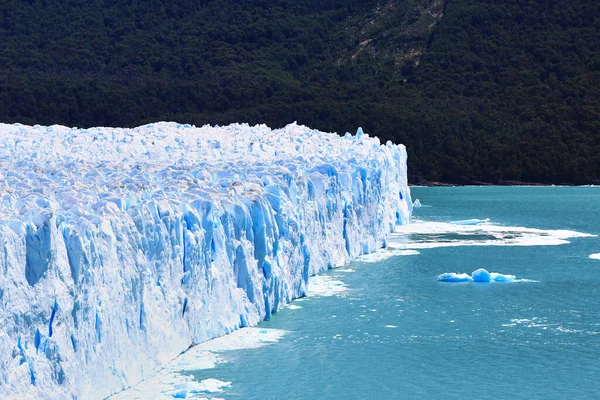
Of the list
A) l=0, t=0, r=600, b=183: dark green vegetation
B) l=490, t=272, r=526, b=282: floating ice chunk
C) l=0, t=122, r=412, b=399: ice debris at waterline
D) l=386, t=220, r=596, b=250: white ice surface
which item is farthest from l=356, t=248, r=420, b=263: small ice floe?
l=0, t=0, r=600, b=183: dark green vegetation

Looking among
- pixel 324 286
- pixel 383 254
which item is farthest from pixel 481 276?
pixel 383 254

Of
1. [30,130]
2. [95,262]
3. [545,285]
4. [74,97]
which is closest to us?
[95,262]

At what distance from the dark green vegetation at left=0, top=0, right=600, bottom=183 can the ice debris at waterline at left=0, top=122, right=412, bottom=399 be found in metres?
32.5

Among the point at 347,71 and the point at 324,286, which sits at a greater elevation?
the point at 347,71

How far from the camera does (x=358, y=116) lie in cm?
5931

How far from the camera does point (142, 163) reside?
21.7 metres

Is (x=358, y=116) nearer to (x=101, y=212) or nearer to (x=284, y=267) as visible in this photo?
(x=284, y=267)

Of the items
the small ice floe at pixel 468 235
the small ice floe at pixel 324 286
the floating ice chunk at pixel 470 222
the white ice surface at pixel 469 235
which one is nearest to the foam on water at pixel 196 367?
the small ice floe at pixel 324 286

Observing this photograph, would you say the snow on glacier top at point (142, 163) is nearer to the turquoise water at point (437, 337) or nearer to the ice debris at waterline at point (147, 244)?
the ice debris at waterline at point (147, 244)

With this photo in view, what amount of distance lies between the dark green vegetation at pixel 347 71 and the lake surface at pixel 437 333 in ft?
102

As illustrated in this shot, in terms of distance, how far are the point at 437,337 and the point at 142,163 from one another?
8642 mm

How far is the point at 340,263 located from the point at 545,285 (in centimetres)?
472

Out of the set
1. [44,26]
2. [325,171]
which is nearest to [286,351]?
[325,171]

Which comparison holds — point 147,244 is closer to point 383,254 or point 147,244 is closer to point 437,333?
point 437,333
